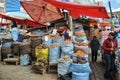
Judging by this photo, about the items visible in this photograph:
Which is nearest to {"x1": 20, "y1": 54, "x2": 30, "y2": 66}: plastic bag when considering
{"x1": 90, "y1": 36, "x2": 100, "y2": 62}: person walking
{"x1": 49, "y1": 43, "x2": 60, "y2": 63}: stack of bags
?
{"x1": 49, "y1": 43, "x2": 60, "y2": 63}: stack of bags

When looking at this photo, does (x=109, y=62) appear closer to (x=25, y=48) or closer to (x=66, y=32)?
(x=25, y=48)

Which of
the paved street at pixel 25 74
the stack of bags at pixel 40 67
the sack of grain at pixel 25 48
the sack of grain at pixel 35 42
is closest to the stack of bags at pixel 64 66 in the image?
the paved street at pixel 25 74

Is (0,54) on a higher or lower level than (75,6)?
lower

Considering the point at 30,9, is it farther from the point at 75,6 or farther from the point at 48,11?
the point at 75,6

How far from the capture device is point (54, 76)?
11609 millimetres

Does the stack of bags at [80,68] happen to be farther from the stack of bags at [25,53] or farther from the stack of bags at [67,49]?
the stack of bags at [25,53]

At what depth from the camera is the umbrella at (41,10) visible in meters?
15.6

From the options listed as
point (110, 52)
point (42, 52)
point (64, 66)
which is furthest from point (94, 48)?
point (64, 66)

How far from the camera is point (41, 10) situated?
15898mm

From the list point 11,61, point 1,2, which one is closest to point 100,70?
point 11,61

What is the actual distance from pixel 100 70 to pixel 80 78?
2.90 meters

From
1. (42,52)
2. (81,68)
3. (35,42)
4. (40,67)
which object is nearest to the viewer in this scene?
(81,68)

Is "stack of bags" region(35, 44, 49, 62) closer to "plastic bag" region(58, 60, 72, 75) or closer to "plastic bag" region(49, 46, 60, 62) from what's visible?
"plastic bag" region(49, 46, 60, 62)

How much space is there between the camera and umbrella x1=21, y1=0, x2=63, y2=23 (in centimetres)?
1561
